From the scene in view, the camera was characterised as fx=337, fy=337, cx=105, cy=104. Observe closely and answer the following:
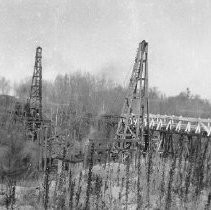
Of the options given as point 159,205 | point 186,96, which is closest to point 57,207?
point 159,205

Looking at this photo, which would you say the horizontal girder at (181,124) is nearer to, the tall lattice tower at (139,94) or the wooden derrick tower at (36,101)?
the tall lattice tower at (139,94)

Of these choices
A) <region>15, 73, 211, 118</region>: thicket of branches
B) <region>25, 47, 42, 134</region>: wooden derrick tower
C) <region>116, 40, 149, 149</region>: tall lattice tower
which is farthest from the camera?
<region>15, 73, 211, 118</region>: thicket of branches

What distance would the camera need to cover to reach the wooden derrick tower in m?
33.4

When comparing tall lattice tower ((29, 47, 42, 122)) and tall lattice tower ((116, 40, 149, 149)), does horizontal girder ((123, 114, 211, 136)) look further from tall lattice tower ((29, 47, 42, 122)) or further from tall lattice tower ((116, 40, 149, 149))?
tall lattice tower ((29, 47, 42, 122))

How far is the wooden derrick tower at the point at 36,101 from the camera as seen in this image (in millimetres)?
33438

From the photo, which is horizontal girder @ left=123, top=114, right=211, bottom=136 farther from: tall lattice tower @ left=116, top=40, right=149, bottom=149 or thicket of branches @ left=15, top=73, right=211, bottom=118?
thicket of branches @ left=15, top=73, right=211, bottom=118

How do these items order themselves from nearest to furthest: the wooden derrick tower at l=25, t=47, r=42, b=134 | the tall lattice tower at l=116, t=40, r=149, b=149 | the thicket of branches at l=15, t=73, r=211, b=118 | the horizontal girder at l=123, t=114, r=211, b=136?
the horizontal girder at l=123, t=114, r=211, b=136 < the tall lattice tower at l=116, t=40, r=149, b=149 < the wooden derrick tower at l=25, t=47, r=42, b=134 < the thicket of branches at l=15, t=73, r=211, b=118

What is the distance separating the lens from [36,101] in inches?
1375

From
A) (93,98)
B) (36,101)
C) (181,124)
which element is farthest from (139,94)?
(93,98)

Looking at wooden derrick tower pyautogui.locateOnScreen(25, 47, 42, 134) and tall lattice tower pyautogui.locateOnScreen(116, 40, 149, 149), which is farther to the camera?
wooden derrick tower pyautogui.locateOnScreen(25, 47, 42, 134)

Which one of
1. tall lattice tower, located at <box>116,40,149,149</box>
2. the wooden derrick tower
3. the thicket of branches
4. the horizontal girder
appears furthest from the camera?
the thicket of branches

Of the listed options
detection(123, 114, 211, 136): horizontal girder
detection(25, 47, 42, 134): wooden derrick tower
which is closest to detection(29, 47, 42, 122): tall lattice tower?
detection(25, 47, 42, 134): wooden derrick tower

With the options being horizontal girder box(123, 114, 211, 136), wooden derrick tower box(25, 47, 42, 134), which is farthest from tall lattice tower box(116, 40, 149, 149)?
wooden derrick tower box(25, 47, 42, 134)

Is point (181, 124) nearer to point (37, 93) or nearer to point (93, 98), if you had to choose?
point (37, 93)
